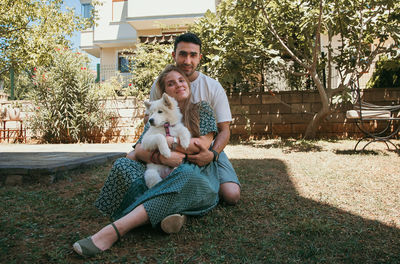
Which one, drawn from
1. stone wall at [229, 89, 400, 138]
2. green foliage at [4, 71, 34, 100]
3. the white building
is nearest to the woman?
stone wall at [229, 89, 400, 138]

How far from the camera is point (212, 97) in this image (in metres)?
2.80

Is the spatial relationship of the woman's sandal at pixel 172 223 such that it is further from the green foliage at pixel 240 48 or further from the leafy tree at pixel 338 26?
the green foliage at pixel 240 48

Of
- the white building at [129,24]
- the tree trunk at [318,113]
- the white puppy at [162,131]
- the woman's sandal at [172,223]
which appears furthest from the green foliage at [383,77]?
the woman's sandal at [172,223]

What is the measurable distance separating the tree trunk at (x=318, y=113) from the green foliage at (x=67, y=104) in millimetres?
5449

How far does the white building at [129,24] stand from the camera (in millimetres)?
13125

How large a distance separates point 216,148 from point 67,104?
21.6 ft

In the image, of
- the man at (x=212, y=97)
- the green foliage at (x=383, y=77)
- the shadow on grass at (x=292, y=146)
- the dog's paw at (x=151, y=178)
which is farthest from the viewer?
the green foliage at (x=383, y=77)

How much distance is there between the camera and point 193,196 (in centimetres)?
206

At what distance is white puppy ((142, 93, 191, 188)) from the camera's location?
218cm

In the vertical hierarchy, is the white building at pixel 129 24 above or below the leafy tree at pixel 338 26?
above

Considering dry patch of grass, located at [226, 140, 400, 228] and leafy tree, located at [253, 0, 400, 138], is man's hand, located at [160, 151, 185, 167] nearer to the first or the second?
dry patch of grass, located at [226, 140, 400, 228]

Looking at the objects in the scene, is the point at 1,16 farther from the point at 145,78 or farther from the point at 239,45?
Answer: the point at 239,45

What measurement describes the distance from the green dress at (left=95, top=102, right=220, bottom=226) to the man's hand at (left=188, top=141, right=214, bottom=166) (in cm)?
5

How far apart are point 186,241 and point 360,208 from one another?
1592mm
